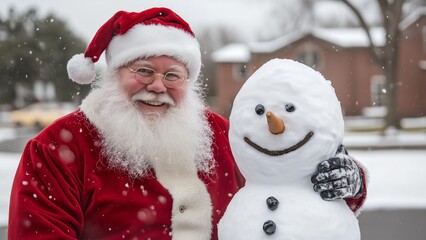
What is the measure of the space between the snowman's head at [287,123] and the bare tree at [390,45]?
18.0m

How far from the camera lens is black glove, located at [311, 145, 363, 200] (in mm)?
1998

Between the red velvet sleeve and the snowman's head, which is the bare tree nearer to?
the snowman's head

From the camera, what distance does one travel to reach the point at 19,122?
85.1ft

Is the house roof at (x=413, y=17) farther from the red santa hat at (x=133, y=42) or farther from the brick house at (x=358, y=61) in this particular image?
the red santa hat at (x=133, y=42)

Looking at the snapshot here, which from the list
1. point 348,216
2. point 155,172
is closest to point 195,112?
point 155,172

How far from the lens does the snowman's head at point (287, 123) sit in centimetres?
199

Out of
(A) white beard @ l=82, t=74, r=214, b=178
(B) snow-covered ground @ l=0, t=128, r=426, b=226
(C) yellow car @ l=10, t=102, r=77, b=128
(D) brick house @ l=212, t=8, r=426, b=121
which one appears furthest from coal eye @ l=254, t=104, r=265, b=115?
(D) brick house @ l=212, t=8, r=426, b=121

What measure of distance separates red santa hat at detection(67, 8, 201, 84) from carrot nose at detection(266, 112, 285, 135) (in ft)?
3.08

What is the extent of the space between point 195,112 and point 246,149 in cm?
89

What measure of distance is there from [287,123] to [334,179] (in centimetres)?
28

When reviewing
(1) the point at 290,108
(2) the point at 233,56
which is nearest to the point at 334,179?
(1) the point at 290,108

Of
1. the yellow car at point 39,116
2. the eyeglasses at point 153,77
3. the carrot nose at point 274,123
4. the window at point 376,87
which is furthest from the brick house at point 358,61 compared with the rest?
the carrot nose at point 274,123

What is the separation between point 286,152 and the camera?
201 cm

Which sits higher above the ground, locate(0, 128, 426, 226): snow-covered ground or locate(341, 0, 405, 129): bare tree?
locate(341, 0, 405, 129): bare tree
